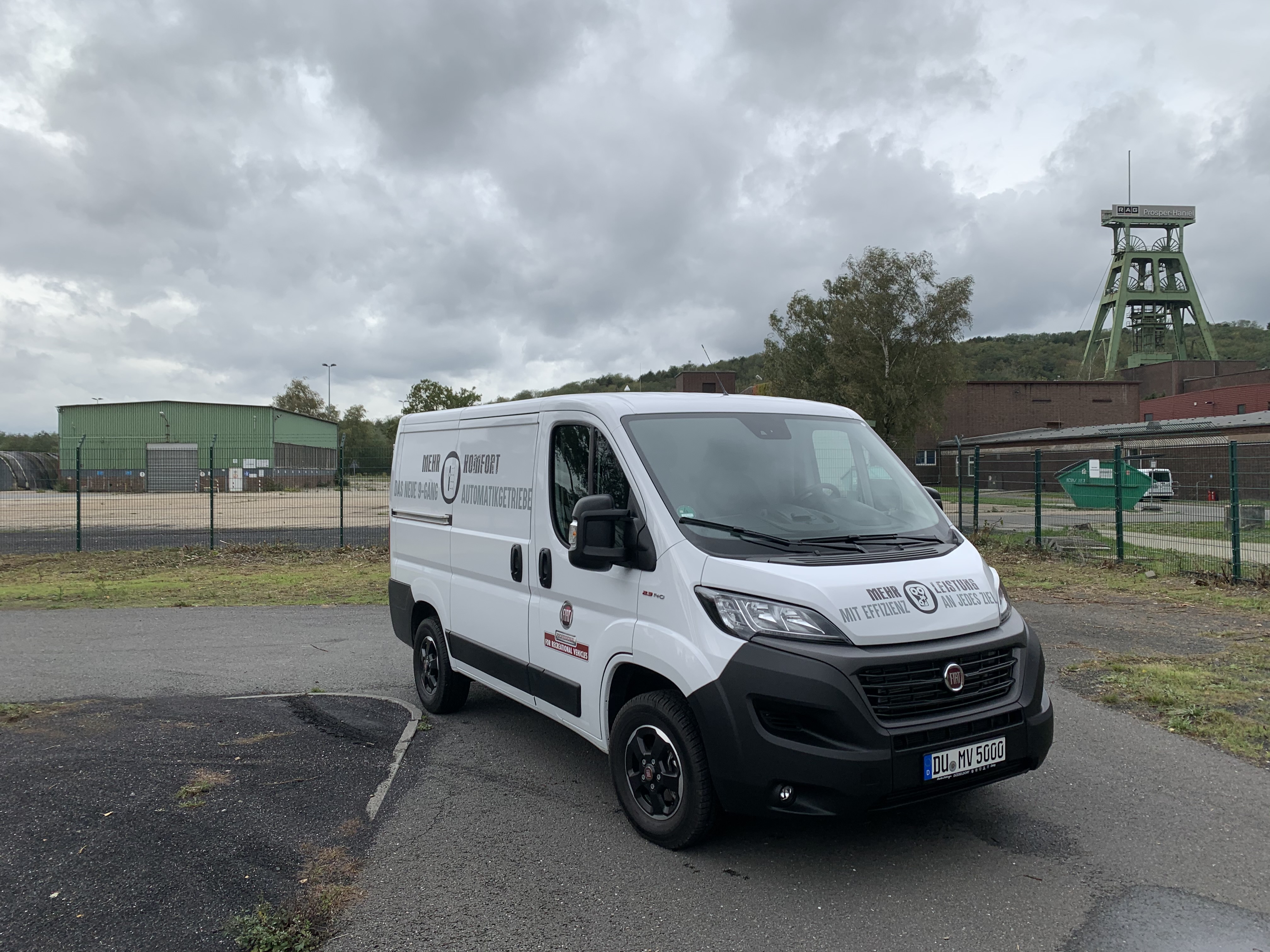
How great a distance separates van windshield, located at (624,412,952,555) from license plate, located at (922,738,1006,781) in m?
0.94

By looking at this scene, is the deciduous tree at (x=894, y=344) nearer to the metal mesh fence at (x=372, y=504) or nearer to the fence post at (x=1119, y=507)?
the metal mesh fence at (x=372, y=504)

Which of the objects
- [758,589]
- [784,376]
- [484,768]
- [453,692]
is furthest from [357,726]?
[784,376]

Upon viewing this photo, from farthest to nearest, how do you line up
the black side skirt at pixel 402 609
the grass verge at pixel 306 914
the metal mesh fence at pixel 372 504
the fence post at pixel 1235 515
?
1. the metal mesh fence at pixel 372 504
2. the fence post at pixel 1235 515
3. the black side skirt at pixel 402 609
4. the grass verge at pixel 306 914

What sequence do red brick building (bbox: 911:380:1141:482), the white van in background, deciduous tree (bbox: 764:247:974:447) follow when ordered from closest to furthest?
the white van in background → deciduous tree (bbox: 764:247:974:447) → red brick building (bbox: 911:380:1141:482)

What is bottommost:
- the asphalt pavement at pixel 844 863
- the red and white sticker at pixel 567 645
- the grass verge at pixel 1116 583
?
the asphalt pavement at pixel 844 863

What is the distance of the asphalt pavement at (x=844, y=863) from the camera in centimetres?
323

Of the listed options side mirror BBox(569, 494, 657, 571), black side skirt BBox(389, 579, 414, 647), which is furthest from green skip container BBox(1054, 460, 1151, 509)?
side mirror BBox(569, 494, 657, 571)

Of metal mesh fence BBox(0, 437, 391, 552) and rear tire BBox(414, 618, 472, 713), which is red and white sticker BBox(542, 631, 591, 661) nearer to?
rear tire BBox(414, 618, 472, 713)

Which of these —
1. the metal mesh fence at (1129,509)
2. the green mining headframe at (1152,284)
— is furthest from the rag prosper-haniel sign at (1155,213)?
the metal mesh fence at (1129,509)

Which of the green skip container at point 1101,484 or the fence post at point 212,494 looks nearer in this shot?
the green skip container at point 1101,484

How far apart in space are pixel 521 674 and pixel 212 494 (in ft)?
51.8

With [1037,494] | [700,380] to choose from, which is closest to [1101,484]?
[1037,494]

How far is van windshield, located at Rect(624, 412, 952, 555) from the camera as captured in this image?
4031 mm

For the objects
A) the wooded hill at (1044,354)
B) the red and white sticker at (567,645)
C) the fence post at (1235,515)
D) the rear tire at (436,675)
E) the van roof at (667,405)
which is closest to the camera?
the red and white sticker at (567,645)
